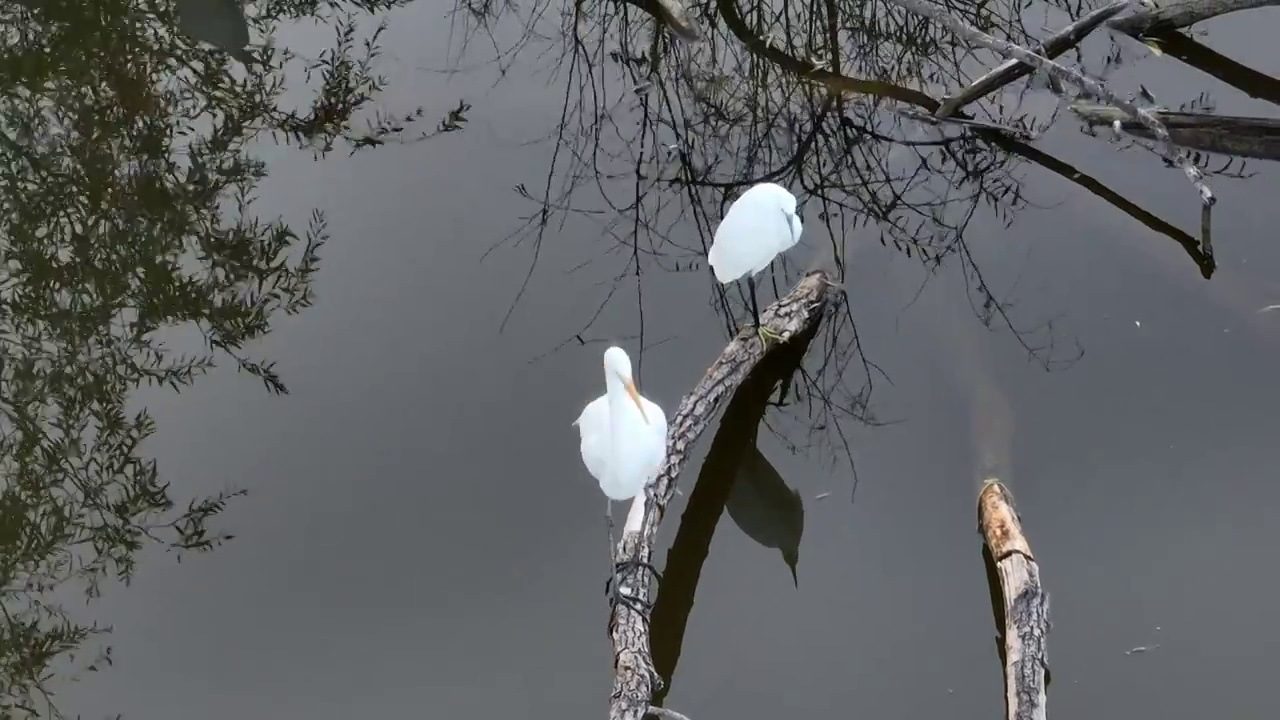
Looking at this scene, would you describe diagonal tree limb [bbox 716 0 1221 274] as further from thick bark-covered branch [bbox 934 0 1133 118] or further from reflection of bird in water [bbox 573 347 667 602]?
reflection of bird in water [bbox 573 347 667 602]

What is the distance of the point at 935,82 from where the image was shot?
3209 millimetres

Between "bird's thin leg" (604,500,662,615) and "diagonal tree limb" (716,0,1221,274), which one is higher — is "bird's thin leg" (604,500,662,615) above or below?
below

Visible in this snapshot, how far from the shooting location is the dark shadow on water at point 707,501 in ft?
6.70

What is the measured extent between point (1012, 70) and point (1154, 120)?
543 millimetres

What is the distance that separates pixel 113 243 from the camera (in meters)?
2.95

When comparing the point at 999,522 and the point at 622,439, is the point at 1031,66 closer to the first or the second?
the point at 999,522

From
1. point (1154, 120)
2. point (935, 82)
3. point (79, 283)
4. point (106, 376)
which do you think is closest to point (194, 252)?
point (79, 283)

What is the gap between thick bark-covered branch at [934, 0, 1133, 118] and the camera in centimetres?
264

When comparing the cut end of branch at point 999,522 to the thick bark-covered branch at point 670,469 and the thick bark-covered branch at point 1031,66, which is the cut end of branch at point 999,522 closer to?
the thick bark-covered branch at point 670,469

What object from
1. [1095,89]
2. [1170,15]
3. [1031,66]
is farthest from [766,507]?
[1170,15]

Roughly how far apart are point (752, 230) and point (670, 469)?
0.61 meters

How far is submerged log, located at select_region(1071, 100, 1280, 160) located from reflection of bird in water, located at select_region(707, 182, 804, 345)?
1199 mm

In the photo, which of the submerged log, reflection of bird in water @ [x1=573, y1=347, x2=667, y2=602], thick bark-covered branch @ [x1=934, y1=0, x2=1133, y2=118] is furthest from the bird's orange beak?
the submerged log

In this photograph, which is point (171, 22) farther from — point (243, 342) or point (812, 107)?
point (812, 107)
